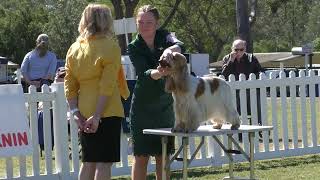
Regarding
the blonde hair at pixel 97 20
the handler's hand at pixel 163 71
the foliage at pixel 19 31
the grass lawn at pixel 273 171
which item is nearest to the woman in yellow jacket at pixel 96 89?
the blonde hair at pixel 97 20

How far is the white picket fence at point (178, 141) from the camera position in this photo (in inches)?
330

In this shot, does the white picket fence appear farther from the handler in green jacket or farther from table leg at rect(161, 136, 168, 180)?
table leg at rect(161, 136, 168, 180)

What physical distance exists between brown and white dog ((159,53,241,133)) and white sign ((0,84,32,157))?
247cm

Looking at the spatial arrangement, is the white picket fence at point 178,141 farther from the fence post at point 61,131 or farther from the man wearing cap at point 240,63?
the man wearing cap at point 240,63

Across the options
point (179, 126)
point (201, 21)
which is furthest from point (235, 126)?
point (201, 21)

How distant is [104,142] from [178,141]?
176 inches

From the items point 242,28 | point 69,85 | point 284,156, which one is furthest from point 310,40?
point 69,85

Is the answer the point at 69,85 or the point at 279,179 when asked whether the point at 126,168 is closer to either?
the point at 279,179

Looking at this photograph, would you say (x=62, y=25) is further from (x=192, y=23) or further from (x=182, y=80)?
(x=182, y=80)

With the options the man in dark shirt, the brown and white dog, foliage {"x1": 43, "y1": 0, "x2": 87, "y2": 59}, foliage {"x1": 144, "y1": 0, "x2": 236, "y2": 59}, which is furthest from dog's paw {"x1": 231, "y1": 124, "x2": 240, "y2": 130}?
foliage {"x1": 43, "y1": 0, "x2": 87, "y2": 59}

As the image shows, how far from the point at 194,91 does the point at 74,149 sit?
10.2 feet

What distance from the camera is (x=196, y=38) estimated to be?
52125 mm

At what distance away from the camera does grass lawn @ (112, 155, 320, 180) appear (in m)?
8.53

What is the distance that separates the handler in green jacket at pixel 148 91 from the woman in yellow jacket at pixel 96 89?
549mm
